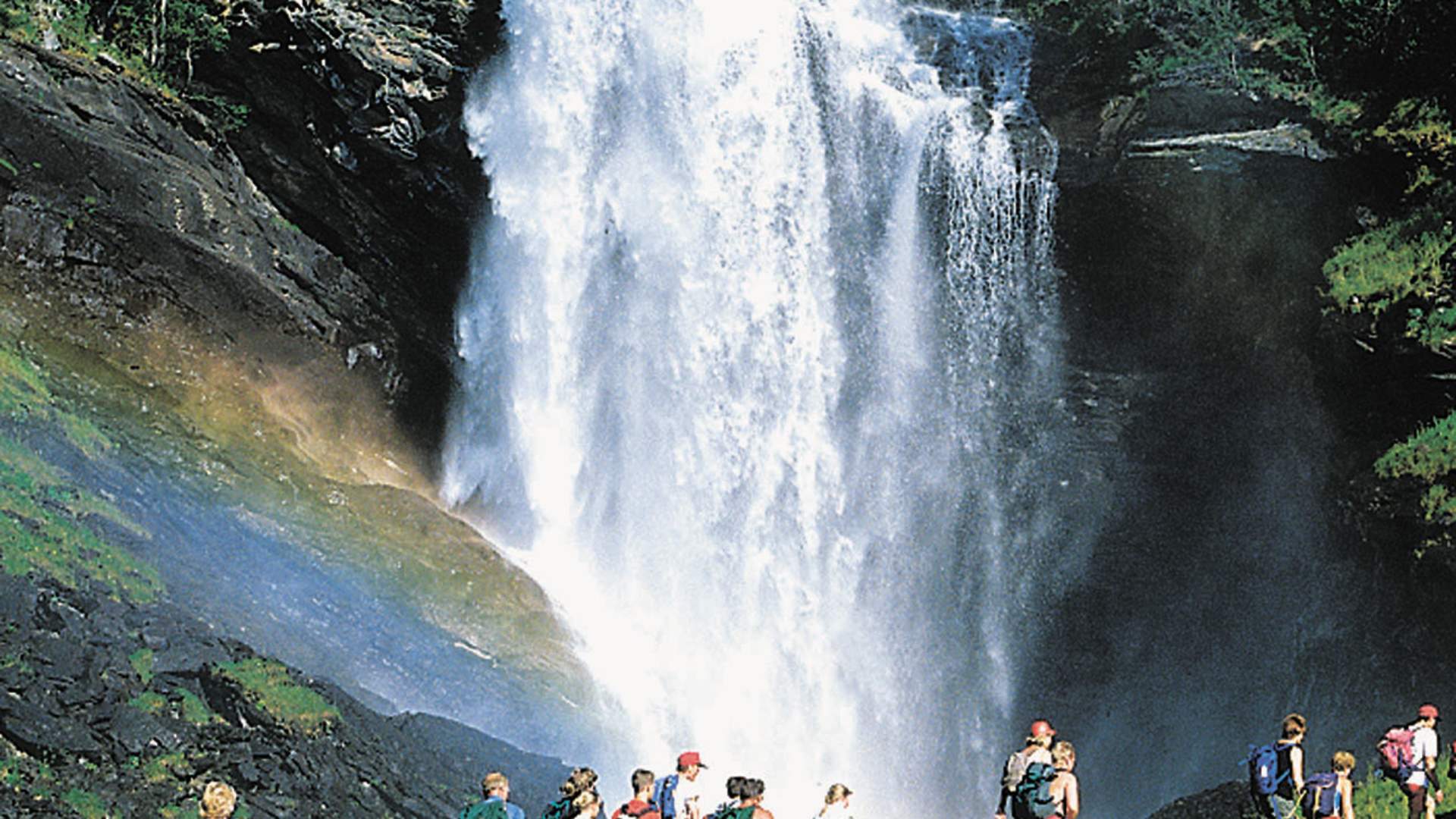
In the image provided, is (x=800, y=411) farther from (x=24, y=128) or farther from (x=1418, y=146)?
(x=24, y=128)

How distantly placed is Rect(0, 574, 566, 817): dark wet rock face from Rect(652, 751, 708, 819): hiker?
4056 millimetres

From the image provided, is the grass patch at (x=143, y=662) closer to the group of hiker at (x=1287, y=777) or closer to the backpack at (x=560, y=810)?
the backpack at (x=560, y=810)

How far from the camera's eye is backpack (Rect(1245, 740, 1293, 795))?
8.35 m

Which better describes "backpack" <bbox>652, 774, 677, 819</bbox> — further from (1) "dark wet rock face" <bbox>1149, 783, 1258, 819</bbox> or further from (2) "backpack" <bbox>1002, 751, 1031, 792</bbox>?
(1) "dark wet rock face" <bbox>1149, 783, 1258, 819</bbox>

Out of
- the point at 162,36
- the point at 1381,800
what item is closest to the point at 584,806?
the point at 1381,800

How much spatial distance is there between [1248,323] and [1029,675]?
282 inches

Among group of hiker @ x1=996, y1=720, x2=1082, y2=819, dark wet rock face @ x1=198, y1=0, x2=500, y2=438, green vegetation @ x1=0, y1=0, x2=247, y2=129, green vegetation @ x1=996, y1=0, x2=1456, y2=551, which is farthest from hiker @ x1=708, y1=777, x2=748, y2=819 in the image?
green vegetation @ x1=0, y1=0, x2=247, y2=129

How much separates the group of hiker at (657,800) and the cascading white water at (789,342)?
12621mm

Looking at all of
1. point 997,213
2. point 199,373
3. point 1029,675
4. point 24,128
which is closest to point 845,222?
point 997,213

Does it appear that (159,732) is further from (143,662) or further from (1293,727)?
(1293,727)

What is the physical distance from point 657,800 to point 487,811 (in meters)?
1.19

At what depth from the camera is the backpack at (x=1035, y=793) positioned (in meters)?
7.48

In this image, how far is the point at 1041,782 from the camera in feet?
24.7

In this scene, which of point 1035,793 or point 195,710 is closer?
point 1035,793
